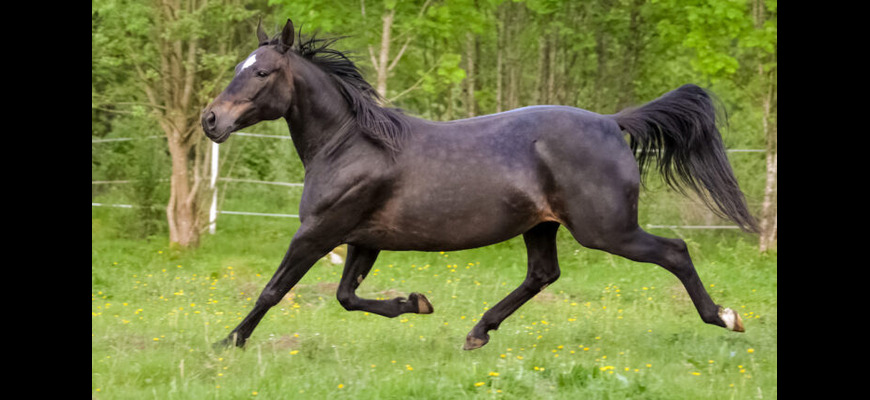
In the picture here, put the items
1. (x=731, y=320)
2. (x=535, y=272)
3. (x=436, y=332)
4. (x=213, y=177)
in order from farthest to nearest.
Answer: (x=213, y=177) → (x=436, y=332) → (x=535, y=272) → (x=731, y=320)

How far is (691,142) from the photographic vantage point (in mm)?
6281

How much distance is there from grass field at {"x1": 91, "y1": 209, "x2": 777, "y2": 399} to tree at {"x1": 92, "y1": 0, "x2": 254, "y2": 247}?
80cm

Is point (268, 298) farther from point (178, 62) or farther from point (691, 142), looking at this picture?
point (178, 62)

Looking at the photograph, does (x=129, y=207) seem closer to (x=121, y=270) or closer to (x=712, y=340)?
(x=121, y=270)

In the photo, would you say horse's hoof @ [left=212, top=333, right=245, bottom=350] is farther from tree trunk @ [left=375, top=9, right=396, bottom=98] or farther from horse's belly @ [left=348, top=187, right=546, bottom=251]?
tree trunk @ [left=375, top=9, right=396, bottom=98]

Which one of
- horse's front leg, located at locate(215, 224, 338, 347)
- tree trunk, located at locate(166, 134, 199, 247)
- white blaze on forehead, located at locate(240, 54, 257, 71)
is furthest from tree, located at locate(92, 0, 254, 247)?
horse's front leg, located at locate(215, 224, 338, 347)

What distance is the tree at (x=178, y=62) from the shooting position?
10.6 metres

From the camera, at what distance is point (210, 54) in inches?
419

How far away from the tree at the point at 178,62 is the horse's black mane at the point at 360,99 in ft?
15.9

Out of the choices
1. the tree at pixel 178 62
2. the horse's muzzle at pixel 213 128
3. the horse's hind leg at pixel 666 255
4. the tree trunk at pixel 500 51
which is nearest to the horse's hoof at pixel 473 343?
the horse's hind leg at pixel 666 255

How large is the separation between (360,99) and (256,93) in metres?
0.72

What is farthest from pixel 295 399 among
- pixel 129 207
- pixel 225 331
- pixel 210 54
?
pixel 129 207

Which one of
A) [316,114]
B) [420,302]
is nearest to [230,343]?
[420,302]

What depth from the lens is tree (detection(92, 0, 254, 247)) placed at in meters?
10.6
